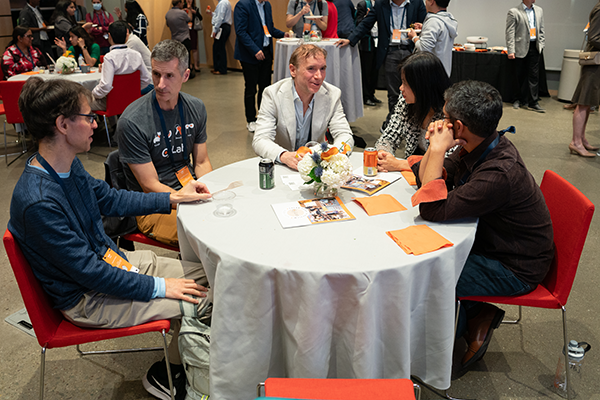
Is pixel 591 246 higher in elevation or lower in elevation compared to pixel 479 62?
lower

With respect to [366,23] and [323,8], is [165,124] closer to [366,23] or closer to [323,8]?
[366,23]

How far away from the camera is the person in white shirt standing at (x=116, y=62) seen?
15.4 feet

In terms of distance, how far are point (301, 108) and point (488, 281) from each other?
1641mm

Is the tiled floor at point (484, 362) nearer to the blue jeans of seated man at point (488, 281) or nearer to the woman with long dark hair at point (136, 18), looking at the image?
the blue jeans of seated man at point (488, 281)

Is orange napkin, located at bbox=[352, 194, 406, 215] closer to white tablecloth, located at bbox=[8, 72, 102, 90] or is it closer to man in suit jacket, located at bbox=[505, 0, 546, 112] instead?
white tablecloth, located at bbox=[8, 72, 102, 90]

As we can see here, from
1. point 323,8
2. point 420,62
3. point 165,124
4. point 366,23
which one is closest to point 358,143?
point 366,23

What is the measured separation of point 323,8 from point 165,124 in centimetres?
396

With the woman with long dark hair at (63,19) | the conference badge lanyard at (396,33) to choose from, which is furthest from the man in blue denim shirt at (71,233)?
the woman with long dark hair at (63,19)

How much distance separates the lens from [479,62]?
24.4 ft

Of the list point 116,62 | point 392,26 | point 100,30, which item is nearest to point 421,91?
point 392,26

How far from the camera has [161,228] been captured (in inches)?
92.5

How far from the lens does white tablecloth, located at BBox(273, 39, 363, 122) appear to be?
17.2ft

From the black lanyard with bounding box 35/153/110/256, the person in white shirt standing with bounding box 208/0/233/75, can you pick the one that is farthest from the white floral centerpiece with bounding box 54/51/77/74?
the person in white shirt standing with bounding box 208/0/233/75

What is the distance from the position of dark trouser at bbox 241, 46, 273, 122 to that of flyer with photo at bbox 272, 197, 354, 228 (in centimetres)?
417
